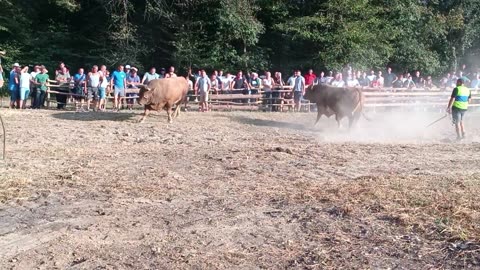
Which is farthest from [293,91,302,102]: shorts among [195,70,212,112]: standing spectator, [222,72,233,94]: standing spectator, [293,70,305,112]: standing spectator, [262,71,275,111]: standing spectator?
[195,70,212,112]: standing spectator

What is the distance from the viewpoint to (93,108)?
→ 19.7 metres

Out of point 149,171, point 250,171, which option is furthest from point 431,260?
point 149,171

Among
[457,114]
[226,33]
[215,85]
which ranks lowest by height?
[457,114]

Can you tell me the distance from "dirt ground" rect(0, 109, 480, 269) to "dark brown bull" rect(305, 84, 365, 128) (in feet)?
8.46

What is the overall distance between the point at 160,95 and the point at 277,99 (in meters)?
6.95

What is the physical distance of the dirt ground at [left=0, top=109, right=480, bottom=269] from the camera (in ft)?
19.1

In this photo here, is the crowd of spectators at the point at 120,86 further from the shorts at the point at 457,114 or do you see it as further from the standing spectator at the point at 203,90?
the shorts at the point at 457,114

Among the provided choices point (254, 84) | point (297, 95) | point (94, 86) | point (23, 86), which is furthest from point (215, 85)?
point (23, 86)

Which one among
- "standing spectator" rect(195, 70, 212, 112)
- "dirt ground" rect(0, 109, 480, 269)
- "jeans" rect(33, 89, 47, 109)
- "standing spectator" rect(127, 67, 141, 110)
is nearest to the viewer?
"dirt ground" rect(0, 109, 480, 269)

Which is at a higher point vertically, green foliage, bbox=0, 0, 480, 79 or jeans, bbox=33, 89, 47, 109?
green foliage, bbox=0, 0, 480, 79

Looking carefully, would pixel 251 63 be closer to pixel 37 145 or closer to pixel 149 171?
A: pixel 37 145

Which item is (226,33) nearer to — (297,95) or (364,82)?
(364,82)

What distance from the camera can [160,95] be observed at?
16.4 metres

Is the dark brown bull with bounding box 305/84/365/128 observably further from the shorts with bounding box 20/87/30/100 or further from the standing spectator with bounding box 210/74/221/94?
the shorts with bounding box 20/87/30/100
